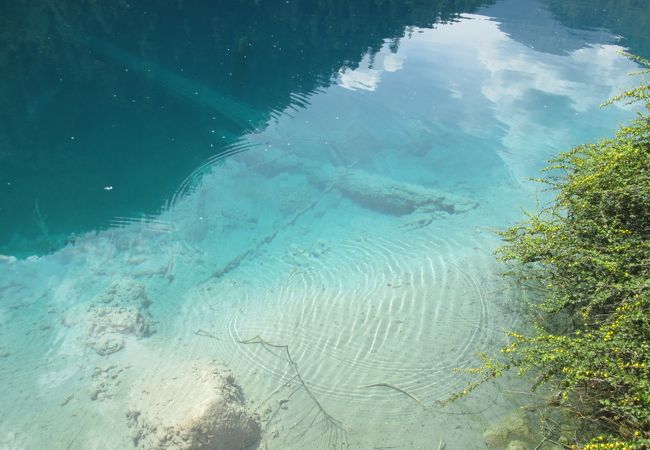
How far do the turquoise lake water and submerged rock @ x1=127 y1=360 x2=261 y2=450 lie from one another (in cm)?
10

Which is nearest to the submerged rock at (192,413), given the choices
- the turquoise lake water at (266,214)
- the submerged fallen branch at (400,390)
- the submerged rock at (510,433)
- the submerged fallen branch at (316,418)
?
the turquoise lake water at (266,214)

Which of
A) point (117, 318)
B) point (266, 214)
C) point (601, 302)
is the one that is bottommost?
point (117, 318)

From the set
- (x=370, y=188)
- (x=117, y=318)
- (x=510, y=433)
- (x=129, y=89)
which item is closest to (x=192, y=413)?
(x=117, y=318)

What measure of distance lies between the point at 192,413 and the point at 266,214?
199 inches

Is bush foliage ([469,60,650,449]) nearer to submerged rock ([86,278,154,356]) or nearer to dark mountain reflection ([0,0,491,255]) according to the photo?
submerged rock ([86,278,154,356])

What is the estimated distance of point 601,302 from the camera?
14.3ft

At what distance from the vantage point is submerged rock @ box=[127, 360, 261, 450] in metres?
4.95

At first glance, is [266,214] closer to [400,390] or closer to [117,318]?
[117,318]

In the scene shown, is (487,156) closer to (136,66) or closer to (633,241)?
(633,241)

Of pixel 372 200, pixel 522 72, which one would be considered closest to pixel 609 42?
pixel 522 72

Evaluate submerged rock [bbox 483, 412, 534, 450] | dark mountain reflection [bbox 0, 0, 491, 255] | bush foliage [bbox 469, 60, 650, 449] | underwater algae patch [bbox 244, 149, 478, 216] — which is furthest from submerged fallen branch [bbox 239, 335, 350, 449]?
dark mountain reflection [bbox 0, 0, 491, 255]

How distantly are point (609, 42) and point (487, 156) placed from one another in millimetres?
16100

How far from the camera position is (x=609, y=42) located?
21.7 metres

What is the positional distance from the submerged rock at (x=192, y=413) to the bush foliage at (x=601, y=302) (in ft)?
9.34
